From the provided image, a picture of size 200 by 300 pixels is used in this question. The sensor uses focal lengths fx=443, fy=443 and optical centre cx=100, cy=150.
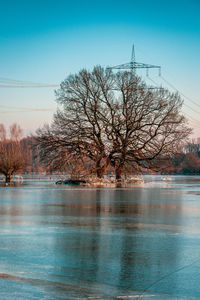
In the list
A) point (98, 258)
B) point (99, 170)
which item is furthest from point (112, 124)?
point (98, 258)

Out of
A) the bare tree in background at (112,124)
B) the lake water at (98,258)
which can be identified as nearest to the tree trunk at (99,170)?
the bare tree in background at (112,124)

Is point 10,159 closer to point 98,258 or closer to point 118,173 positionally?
point 118,173

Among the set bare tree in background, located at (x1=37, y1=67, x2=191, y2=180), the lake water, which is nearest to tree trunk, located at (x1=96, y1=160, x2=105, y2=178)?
bare tree in background, located at (x1=37, y1=67, x2=191, y2=180)

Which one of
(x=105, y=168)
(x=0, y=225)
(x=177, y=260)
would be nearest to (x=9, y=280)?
(x=177, y=260)

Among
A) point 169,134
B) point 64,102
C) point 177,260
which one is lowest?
point 177,260

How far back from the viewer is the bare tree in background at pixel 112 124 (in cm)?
5228

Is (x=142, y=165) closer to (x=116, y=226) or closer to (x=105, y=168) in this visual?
(x=105, y=168)

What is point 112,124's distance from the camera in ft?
172

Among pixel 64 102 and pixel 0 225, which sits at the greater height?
pixel 64 102

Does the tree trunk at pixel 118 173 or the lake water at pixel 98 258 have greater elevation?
the tree trunk at pixel 118 173

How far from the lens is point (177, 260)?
8.86 meters

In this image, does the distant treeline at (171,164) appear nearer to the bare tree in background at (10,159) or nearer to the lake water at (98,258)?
the bare tree in background at (10,159)

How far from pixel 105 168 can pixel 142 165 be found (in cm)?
471

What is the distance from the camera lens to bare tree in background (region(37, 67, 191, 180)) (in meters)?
52.3
